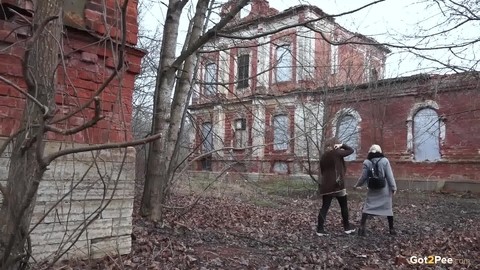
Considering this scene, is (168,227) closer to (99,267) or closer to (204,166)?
(99,267)

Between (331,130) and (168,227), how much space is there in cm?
1086

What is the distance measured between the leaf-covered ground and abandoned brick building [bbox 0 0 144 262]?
1.01ft

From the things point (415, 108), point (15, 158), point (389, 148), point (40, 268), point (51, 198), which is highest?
point (415, 108)

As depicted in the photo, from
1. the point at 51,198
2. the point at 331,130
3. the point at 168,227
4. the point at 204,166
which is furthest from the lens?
the point at 204,166

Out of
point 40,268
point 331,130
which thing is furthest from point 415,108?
point 40,268

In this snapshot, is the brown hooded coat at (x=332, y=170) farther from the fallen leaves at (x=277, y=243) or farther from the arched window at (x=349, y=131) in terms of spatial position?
the arched window at (x=349, y=131)

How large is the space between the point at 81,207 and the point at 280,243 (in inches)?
127

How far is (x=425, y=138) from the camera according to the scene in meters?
19.2

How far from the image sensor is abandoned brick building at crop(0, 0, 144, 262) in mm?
3814

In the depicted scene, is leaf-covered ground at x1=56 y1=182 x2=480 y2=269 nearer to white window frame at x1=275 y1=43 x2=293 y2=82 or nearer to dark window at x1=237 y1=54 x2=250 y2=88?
white window frame at x1=275 y1=43 x2=293 y2=82

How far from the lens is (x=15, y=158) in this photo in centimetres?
237

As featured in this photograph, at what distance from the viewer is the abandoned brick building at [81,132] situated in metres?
3.81

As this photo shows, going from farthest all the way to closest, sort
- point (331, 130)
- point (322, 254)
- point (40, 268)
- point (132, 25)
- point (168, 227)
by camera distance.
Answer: point (331, 130)
point (168, 227)
point (322, 254)
point (132, 25)
point (40, 268)

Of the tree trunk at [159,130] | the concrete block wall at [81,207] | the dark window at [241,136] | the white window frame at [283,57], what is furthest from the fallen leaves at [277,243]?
the dark window at [241,136]
